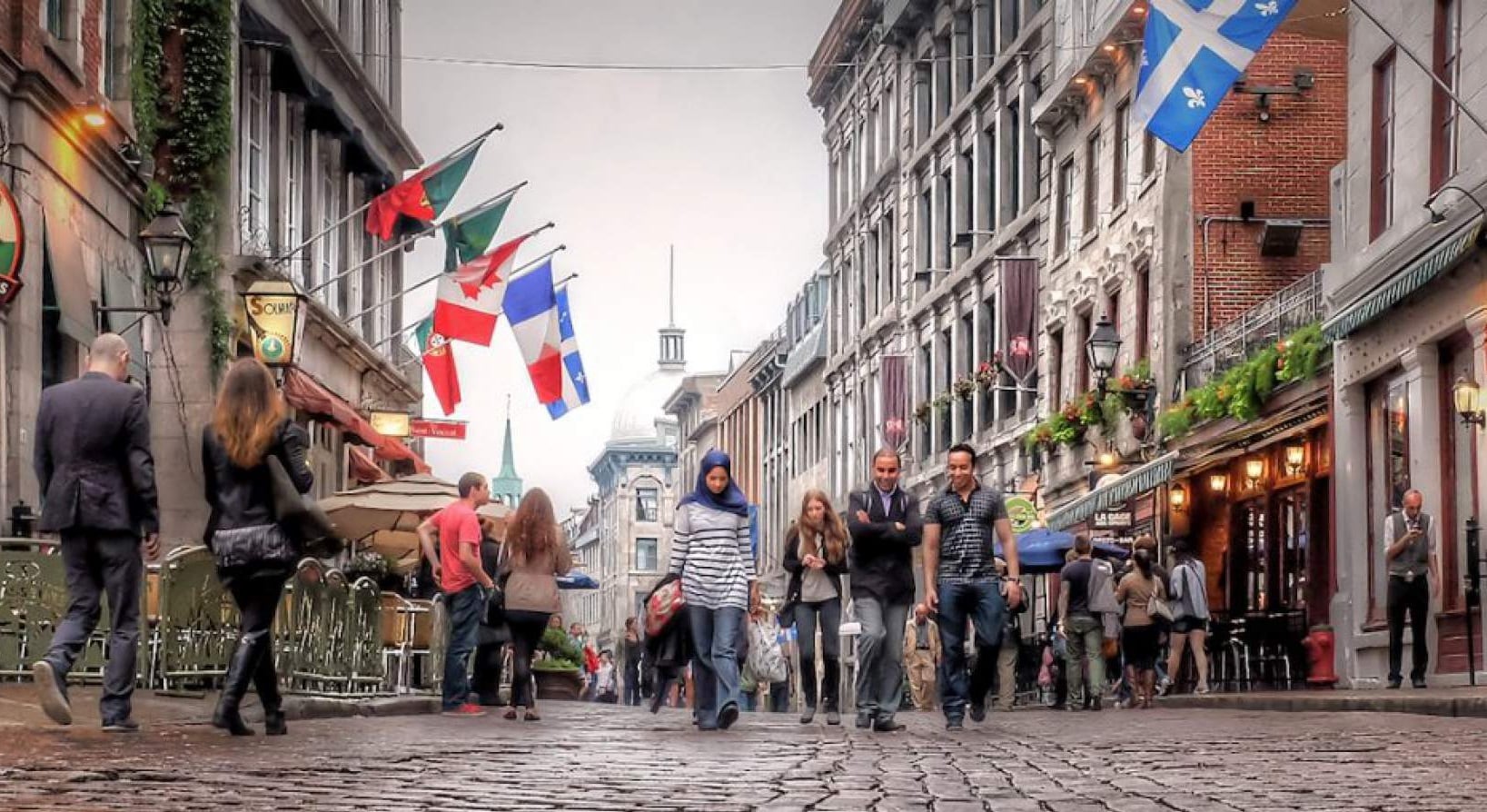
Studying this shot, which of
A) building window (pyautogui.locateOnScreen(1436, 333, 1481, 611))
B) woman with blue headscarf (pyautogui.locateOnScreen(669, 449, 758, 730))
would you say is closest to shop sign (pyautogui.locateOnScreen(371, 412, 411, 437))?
building window (pyautogui.locateOnScreen(1436, 333, 1481, 611))

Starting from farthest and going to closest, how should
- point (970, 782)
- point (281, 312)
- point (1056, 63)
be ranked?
point (1056, 63) < point (281, 312) < point (970, 782)

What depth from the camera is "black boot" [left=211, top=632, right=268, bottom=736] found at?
12641mm

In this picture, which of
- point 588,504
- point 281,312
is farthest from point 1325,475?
point 588,504

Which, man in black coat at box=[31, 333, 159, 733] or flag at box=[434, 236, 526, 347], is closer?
man in black coat at box=[31, 333, 159, 733]

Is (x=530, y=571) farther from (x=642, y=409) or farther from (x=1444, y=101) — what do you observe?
(x=642, y=409)

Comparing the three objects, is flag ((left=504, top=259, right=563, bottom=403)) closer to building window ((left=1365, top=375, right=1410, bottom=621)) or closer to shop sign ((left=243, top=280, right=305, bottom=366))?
shop sign ((left=243, top=280, right=305, bottom=366))

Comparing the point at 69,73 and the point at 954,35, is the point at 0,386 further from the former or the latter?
the point at 954,35

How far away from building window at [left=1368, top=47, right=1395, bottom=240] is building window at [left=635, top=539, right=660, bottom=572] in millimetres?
111802

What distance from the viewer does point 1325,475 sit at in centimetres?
2994

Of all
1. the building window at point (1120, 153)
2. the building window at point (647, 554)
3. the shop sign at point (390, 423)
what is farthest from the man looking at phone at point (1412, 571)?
the building window at point (647, 554)

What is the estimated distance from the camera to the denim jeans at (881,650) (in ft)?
55.0

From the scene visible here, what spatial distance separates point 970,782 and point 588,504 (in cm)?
15536

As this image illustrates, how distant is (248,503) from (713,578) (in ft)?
15.0

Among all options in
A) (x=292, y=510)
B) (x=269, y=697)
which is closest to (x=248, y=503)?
(x=292, y=510)
